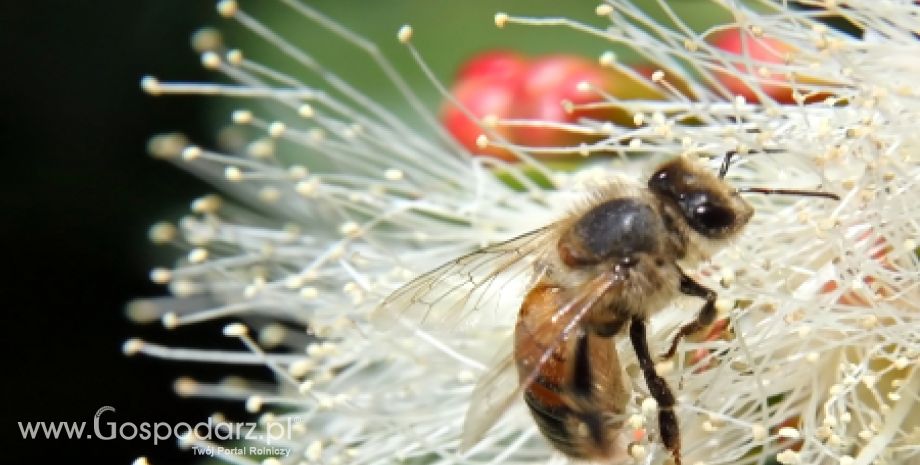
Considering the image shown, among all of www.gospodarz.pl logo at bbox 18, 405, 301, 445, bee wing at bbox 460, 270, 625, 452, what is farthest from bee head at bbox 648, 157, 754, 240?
www.gospodarz.pl logo at bbox 18, 405, 301, 445

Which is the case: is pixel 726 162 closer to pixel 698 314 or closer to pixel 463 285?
pixel 698 314

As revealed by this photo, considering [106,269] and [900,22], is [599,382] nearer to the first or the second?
[900,22]

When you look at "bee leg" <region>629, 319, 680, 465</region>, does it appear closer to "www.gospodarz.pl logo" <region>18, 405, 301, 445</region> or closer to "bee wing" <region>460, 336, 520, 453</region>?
"bee wing" <region>460, 336, 520, 453</region>

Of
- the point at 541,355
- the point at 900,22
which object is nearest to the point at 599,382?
the point at 541,355

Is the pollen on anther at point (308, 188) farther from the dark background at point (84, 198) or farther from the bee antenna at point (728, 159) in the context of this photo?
the dark background at point (84, 198)

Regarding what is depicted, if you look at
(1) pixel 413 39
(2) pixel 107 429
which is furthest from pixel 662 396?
(2) pixel 107 429
